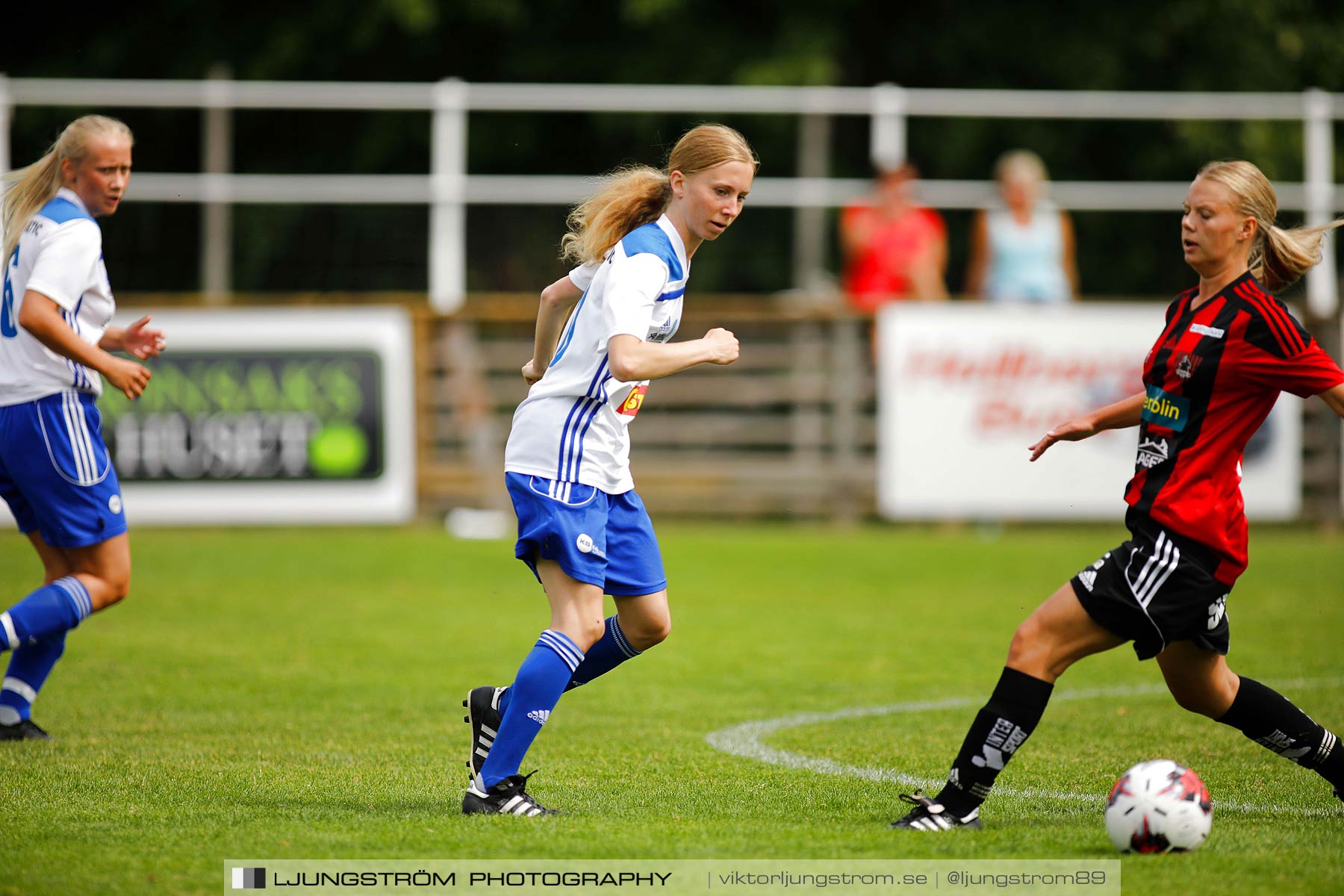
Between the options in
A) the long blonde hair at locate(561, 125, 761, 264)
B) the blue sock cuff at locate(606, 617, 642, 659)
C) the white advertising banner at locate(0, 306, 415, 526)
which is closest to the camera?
the long blonde hair at locate(561, 125, 761, 264)

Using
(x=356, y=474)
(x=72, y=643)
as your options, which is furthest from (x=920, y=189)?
(x=72, y=643)

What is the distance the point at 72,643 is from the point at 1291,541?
9251mm

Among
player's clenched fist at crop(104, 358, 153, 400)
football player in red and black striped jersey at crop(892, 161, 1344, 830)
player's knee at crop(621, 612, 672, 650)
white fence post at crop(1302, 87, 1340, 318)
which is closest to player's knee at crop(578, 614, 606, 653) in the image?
player's knee at crop(621, 612, 672, 650)

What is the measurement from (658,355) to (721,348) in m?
0.18

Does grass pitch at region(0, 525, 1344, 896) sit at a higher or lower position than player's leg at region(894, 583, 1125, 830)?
lower

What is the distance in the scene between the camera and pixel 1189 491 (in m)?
4.39

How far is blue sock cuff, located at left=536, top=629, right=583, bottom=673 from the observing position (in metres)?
4.59

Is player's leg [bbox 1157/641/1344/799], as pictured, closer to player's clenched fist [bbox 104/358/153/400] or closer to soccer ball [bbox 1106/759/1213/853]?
soccer ball [bbox 1106/759/1213/853]

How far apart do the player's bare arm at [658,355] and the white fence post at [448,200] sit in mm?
8882

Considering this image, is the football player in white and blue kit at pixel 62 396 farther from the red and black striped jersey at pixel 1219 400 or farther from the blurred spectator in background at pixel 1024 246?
the blurred spectator in background at pixel 1024 246

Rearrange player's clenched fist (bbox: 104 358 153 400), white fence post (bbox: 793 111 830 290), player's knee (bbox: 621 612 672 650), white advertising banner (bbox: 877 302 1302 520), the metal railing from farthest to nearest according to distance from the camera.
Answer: white fence post (bbox: 793 111 830 290)
the metal railing
white advertising banner (bbox: 877 302 1302 520)
player's clenched fist (bbox: 104 358 153 400)
player's knee (bbox: 621 612 672 650)

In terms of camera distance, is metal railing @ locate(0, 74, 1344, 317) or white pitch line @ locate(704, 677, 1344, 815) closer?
white pitch line @ locate(704, 677, 1344, 815)

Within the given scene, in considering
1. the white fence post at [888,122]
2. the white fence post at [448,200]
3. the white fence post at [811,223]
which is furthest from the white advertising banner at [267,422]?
the white fence post at [888,122]

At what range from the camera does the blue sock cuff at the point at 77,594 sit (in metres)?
5.71
